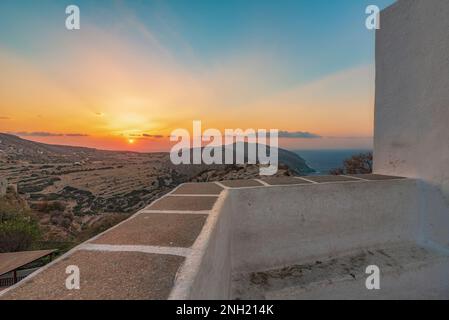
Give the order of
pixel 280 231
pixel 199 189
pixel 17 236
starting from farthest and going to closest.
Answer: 1. pixel 17 236
2. pixel 199 189
3. pixel 280 231

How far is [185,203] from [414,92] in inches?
159

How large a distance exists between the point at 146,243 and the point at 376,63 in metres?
5.14

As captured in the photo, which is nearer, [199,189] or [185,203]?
[185,203]

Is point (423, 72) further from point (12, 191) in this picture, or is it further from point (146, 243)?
point (12, 191)

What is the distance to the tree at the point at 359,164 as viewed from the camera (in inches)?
357

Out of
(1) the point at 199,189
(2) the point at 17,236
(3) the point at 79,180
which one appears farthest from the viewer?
(3) the point at 79,180

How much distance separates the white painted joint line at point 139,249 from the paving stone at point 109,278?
35 mm

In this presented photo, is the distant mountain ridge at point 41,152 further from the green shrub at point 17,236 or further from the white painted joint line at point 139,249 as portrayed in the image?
the white painted joint line at point 139,249

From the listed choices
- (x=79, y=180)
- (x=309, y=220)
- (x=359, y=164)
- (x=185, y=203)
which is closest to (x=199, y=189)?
(x=185, y=203)

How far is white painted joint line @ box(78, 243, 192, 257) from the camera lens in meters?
1.22

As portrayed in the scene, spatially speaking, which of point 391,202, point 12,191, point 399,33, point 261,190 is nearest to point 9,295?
point 261,190

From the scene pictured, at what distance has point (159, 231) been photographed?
155cm

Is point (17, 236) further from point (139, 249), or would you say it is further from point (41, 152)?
point (41, 152)
